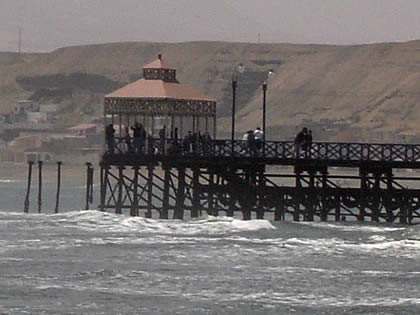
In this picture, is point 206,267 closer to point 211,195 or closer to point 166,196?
point 166,196

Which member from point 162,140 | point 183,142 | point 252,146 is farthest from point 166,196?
point 252,146

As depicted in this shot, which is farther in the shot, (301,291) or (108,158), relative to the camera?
(108,158)

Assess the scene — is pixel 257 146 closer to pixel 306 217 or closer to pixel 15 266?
pixel 306 217

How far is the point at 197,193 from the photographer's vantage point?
69000 mm

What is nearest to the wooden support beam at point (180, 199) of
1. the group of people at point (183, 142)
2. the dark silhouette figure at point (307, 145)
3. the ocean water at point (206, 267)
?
the group of people at point (183, 142)

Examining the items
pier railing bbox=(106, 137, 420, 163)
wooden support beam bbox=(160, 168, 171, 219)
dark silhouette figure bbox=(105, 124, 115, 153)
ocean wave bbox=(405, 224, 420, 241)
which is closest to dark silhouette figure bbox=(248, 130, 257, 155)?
pier railing bbox=(106, 137, 420, 163)

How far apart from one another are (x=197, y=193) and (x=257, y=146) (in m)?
3.30

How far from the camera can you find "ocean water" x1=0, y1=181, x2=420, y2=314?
42.6m

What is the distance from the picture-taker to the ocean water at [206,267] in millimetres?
42562

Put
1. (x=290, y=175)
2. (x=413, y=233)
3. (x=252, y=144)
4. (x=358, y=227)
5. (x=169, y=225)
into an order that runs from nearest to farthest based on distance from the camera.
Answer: (x=413, y=233), (x=169, y=225), (x=358, y=227), (x=252, y=144), (x=290, y=175)

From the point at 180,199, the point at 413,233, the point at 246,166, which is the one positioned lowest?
the point at 413,233

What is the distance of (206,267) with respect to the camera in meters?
49.9

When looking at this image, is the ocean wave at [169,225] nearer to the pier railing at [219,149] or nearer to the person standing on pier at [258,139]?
the pier railing at [219,149]

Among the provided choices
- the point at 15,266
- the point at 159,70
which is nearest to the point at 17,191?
the point at 159,70
